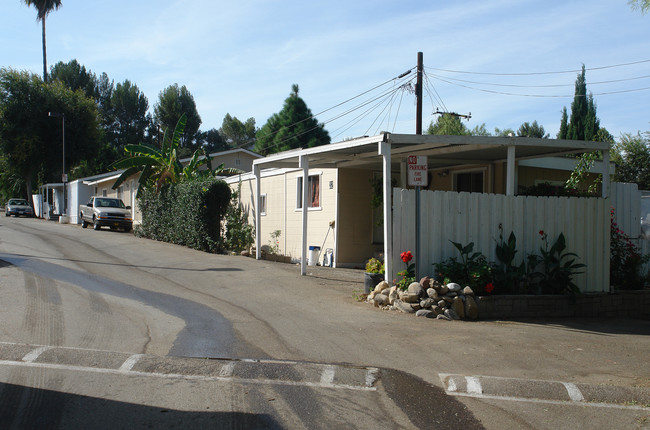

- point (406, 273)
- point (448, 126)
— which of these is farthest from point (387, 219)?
point (448, 126)

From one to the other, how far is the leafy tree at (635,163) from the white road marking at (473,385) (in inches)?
938

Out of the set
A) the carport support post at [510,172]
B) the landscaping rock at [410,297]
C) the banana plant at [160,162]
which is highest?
the banana plant at [160,162]

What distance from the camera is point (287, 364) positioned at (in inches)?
259

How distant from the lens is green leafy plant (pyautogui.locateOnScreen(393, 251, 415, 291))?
999 centimetres

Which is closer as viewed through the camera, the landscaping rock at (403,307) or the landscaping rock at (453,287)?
the landscaping rock at (453,287)

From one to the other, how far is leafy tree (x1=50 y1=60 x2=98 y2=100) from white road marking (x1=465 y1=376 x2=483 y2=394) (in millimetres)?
65482

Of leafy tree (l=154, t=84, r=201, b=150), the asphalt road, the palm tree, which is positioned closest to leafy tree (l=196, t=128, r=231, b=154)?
leafy tree (l=154, t=84, r=201, b=150)

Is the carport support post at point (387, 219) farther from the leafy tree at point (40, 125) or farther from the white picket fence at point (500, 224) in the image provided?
the leafy tree at point (40, 125)

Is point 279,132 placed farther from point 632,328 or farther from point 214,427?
point 214,427

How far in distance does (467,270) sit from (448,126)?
38.6 m

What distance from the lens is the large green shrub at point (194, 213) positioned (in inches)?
745

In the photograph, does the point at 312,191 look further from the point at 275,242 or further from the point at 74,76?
the point at 74,76

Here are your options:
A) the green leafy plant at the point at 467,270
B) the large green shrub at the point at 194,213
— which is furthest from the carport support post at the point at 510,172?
the large green shrub at the point at 194,213

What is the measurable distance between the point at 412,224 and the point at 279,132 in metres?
35.6
